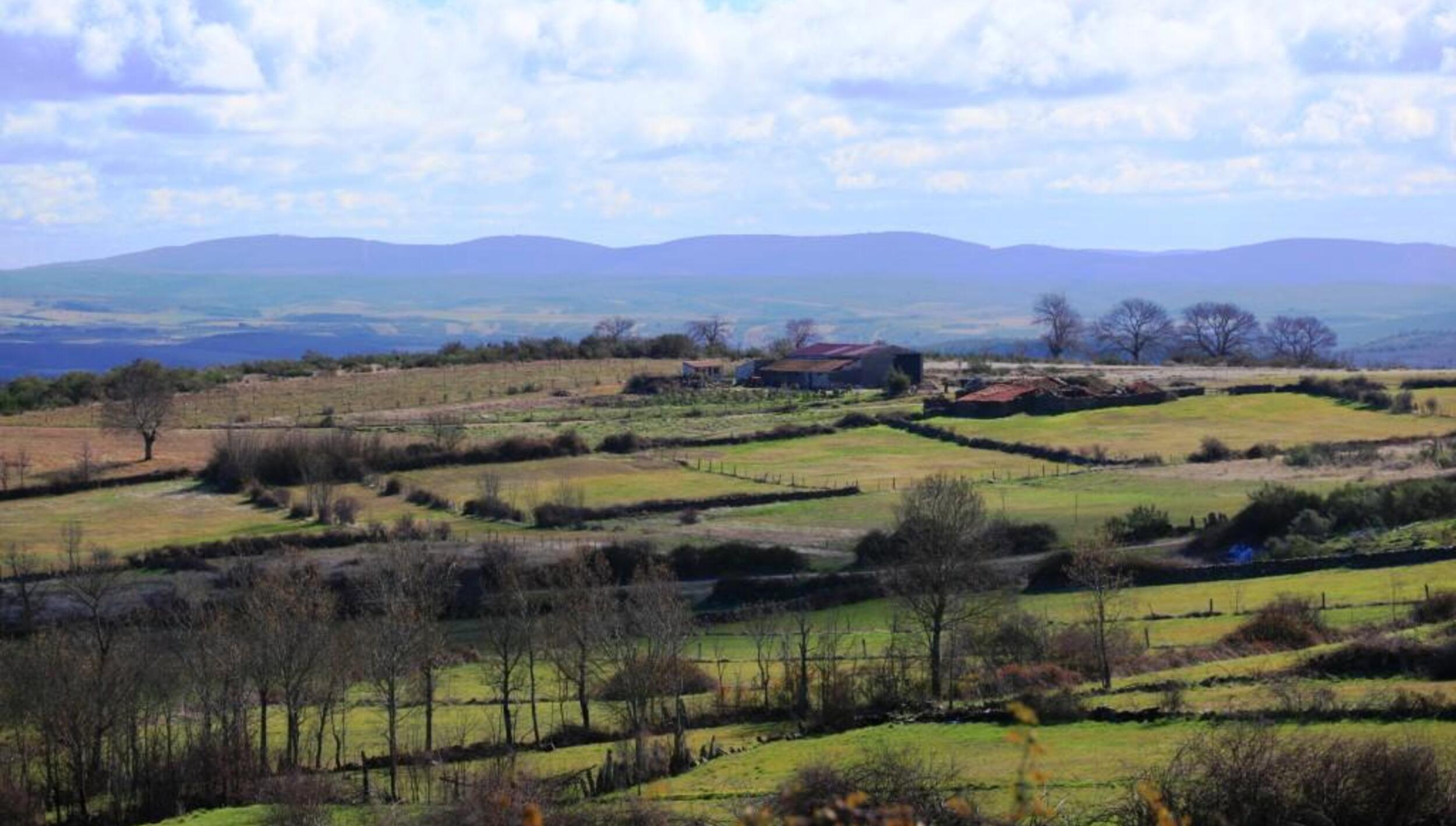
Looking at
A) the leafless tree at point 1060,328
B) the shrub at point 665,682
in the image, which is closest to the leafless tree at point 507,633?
the shrub at point 665,682

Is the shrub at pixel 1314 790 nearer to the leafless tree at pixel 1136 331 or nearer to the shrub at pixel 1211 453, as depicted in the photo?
the shrub at pixel 1211 453

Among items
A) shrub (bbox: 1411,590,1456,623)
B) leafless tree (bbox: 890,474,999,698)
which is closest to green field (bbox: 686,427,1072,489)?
leafless tree (bbox: 890,474,999,698)

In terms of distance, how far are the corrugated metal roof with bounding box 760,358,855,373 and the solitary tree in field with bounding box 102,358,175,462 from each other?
46.1m

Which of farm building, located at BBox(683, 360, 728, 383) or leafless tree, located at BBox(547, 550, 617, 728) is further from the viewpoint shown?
farm building, located at BBox(683, 360, 728, 383)

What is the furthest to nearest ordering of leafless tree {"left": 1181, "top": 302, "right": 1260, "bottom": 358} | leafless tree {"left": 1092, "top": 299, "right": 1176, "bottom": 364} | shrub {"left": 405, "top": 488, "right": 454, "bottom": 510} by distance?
leafless tree {"left": 1181, "top": 302, "right": 1260, "bottom": 358}, leafless tree {"left": 1092, "top": 299, "right": 1176, "bottom": 364}, shrub {"left": 405, "top": 488, "right": 454, "bottom": 510}

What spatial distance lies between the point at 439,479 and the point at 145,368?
2870 cm

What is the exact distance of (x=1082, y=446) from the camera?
293ft

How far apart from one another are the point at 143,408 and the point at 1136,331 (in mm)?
108699

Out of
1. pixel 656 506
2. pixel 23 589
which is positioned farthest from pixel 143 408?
pixel 23 589

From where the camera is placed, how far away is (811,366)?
420ft

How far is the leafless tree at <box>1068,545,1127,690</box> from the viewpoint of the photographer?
133 feet

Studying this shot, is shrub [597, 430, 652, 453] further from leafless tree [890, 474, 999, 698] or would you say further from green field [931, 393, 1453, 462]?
leafless tree [890, 474, 999, 698]

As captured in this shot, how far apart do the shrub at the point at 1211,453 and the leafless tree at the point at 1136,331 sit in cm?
7982

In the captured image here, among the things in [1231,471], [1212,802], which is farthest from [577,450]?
[1212,802]
